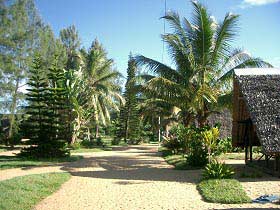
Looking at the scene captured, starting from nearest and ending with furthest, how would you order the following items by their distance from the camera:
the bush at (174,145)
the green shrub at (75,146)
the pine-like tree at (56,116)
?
the pine-like tree at (56,116)
the bush at (174,145)
the green shrub at (75,146)

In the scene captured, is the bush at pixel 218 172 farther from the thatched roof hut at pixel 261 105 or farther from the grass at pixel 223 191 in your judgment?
the thatched roof hut at pixel 261 105

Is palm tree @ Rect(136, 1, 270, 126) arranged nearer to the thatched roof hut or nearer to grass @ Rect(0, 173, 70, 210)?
the thatched roof hut

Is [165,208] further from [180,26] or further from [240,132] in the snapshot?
[180,26]

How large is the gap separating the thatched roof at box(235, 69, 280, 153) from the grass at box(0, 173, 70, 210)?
565cm

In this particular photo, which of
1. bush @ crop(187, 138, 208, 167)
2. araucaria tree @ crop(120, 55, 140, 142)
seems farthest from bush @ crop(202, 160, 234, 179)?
araucaria tree @ crop(120, 55, 140, 142)

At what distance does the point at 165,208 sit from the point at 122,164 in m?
7.81

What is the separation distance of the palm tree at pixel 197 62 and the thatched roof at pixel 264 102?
2.65 m

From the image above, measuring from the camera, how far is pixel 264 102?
35.3ft

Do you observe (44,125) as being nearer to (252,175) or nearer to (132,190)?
(132,190)

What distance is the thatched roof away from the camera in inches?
388

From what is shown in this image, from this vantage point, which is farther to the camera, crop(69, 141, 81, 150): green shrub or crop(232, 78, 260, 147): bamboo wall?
crop(69, 141, 81, 150): green shrub

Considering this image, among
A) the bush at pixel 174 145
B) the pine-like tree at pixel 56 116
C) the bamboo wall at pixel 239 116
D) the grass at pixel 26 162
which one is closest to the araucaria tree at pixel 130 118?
the bush at pixel 174 145

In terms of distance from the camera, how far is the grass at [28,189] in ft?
25.1

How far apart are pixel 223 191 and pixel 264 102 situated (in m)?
3.46
